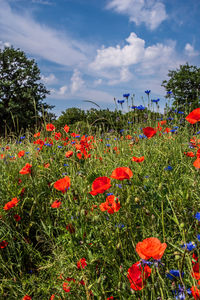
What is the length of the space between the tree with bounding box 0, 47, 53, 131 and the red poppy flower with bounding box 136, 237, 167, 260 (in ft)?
Answer: 73.8

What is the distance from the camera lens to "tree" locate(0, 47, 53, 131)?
2289 centimetres

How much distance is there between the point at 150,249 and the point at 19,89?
26.0m

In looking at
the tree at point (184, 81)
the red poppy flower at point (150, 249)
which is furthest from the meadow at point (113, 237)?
the tree at point (184, 81)

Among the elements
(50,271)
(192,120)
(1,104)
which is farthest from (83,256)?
(1,104)

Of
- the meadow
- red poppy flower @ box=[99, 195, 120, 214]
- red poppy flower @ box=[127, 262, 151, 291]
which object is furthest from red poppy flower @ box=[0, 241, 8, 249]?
red poppy flower @ box=[127, 262, 151, 291]

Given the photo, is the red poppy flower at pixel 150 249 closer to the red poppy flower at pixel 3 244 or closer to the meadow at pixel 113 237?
the meadow at pixel 113 237

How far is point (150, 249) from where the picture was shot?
87 centimetres

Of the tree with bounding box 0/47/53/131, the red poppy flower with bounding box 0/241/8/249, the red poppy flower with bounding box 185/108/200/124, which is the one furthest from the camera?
the tree with bounding box 0/47/53/131

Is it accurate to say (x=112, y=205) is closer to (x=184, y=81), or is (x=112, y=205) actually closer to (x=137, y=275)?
(x=137, y=275)

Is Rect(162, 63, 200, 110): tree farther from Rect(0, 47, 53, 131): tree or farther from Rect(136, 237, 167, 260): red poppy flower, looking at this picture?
Rect(136, 237, 167, 260): red poppy flower

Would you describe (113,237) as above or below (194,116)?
below

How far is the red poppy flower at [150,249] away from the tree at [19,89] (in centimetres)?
2250

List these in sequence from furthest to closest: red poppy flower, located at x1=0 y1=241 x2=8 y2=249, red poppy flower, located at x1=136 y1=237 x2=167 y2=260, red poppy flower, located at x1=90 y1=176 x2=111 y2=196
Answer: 1. red poppy flower, located at x1=0 y1=241 x2=8 y2=249
2. red poppy flower, located at x1=90 y1=176 x2=111 y2=196
3. red poppy flower, located at x1=136 y1=237 x2=167 y2=260

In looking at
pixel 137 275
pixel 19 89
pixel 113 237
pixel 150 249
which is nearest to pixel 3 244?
pixel 113 237
